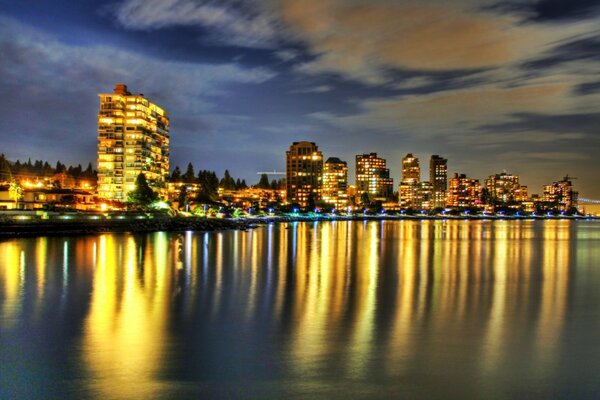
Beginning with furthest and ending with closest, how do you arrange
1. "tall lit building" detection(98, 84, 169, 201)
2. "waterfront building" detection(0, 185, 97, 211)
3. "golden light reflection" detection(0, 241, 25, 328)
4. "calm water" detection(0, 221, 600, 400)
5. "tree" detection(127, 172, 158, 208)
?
"tall lit building" detection(98, 84, 169, 201)
"tree" detection(127, 172, 158, 208)
"waterfront building" detection(0, 185, 97, 211)
"golden light reflection" detection(0, 241, 25, 328)
"calm water" detection(0, 221, 600, 400)

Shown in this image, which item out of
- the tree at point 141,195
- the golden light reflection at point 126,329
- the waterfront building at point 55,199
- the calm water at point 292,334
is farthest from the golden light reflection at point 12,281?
the tree at point 141,195

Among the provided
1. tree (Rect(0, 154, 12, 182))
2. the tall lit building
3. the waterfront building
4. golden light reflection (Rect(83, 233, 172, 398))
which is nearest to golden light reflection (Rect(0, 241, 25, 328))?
golden light reflection (Rect(83, 233, 172, 398))

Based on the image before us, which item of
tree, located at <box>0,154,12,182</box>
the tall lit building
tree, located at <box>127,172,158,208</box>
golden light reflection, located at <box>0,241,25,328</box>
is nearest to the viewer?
golden light reflection, located at <box>0,241,25,328</box>

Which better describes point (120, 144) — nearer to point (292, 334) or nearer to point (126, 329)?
point (126, 329)

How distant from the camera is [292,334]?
17312mm

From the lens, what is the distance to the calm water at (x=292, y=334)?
40.8 ft

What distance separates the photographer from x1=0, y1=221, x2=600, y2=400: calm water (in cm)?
1242

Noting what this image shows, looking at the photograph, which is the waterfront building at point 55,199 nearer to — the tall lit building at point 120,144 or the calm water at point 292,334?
the tall lit building at point 120,144

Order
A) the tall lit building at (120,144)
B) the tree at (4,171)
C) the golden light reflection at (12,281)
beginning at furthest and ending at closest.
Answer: the tree at (4,171) < the tall lit building at (120,144) < the golden light reflection at (12,281)

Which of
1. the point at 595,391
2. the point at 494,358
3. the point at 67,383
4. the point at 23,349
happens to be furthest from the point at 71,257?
the point at 595,391

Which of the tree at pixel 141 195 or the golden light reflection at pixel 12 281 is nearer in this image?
the golden light reflection at pixel 12 281

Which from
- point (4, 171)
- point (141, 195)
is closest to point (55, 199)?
point (141, 195)

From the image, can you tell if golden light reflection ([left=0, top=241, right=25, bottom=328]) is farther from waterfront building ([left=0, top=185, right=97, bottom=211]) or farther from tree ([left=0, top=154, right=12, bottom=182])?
tree ([left=0, top=154, right=12, bottom=182])

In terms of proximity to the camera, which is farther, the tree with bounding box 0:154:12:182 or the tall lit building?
the tree with bounding box 0:154:12:182
